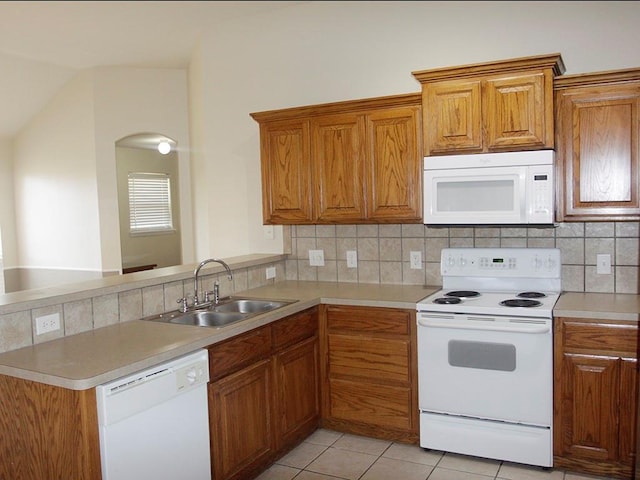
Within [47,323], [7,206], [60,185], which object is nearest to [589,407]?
[47,323]

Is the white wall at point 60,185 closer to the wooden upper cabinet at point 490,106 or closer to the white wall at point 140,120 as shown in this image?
the white wall at point 140,120

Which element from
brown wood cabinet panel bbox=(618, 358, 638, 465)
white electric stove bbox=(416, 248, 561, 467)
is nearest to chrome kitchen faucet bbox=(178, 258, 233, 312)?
white electric stove bbox=(416, 248, 561, 467)

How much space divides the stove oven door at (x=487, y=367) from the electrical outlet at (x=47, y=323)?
180 centimetres

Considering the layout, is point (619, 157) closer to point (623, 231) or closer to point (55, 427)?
point (623, 231)

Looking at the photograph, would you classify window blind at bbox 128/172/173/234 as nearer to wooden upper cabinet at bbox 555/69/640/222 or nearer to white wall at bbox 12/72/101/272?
white wall at bbox 12/72/101/272

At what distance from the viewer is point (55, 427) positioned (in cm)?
194

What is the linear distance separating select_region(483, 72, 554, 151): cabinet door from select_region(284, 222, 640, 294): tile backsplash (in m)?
0.62

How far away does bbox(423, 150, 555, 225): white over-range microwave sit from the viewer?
291 cm

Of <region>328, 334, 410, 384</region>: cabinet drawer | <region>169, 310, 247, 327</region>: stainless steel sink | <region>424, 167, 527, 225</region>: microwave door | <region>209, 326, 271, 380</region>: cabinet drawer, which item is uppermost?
<region>424, 167, 527, 225</region>: microwave door

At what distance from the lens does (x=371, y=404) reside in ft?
10.6

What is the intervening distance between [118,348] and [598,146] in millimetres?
2517

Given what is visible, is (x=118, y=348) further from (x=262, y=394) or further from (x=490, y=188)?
(x=490, y=188)

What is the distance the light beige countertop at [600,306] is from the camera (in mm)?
2633

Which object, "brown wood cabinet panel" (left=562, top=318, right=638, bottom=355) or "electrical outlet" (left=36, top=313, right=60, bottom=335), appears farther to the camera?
"brown wood cabinet panel" (left=562, top=318, right=638, bottom=355)
